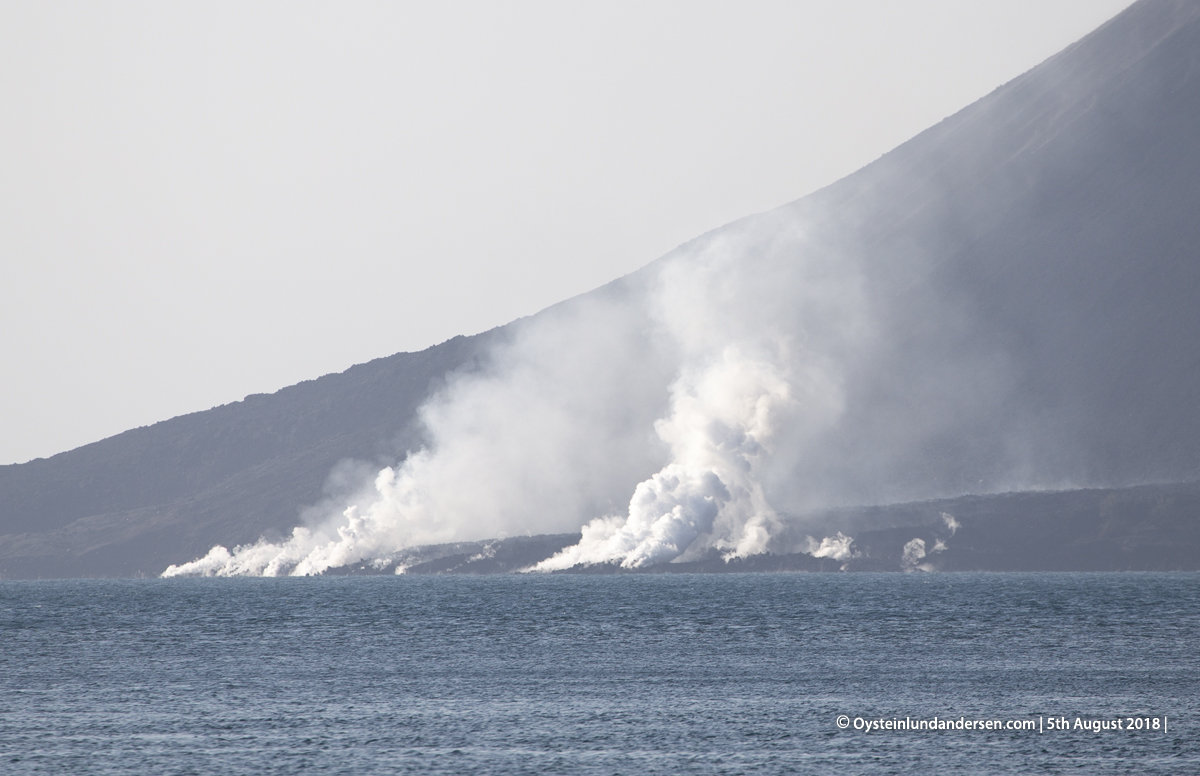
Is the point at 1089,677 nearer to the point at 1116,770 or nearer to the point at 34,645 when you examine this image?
the point at 1116,770

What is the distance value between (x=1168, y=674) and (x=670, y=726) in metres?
35.2

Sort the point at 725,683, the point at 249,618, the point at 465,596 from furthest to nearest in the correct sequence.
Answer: the point at 465,596 → the point at 249,618 → the point at 725,683

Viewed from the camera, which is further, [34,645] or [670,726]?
[34,645]

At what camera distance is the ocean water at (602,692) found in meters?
50.5

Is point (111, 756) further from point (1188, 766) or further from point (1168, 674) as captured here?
point (1168, 674)

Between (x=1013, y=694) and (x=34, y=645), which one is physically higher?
(x=34, y=645)

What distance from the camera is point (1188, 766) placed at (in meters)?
46.8

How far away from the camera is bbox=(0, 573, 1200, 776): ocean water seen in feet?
166

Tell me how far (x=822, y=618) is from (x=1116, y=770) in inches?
3021

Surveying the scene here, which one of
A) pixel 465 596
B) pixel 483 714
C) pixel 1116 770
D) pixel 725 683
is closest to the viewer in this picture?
pixel 1116 770

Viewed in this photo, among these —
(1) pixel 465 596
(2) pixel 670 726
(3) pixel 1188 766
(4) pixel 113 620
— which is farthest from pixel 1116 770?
(1) pixel 465 596

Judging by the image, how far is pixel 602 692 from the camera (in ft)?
225

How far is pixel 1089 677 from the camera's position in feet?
241

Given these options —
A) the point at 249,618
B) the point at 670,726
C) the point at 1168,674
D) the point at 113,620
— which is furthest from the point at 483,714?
the point at 113,620
